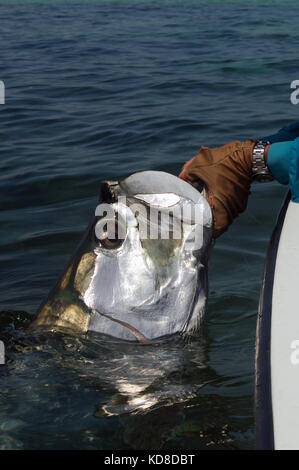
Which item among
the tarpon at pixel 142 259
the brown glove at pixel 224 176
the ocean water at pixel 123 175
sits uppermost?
the brown glove at pixel 224 176

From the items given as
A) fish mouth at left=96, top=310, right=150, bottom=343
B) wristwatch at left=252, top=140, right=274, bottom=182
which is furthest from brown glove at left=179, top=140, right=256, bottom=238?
fish mouth at left=96, top=310, right=150, bottom=343

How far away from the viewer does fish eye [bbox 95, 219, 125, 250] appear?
8.25 feet

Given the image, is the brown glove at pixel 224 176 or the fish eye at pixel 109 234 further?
the brown glove at pixel 224 176

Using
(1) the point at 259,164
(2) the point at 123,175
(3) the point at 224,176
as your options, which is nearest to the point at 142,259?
(3) the point at 224,176

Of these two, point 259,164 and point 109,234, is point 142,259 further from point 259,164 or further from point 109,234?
point 259,164

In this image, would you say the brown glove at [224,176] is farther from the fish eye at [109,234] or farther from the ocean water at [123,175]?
the ocean water at [123,175]

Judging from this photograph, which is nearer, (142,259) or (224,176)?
(142,259)

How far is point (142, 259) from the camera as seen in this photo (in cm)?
251

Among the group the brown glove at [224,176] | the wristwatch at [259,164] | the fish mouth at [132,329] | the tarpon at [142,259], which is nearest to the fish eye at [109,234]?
the tarpon at [142,259]

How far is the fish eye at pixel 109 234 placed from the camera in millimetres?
2516

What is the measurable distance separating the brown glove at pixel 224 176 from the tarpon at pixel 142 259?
73 millimetres

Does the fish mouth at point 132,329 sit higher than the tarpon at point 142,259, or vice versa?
the tarpon at point 142,259

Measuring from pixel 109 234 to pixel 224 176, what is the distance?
48cm
